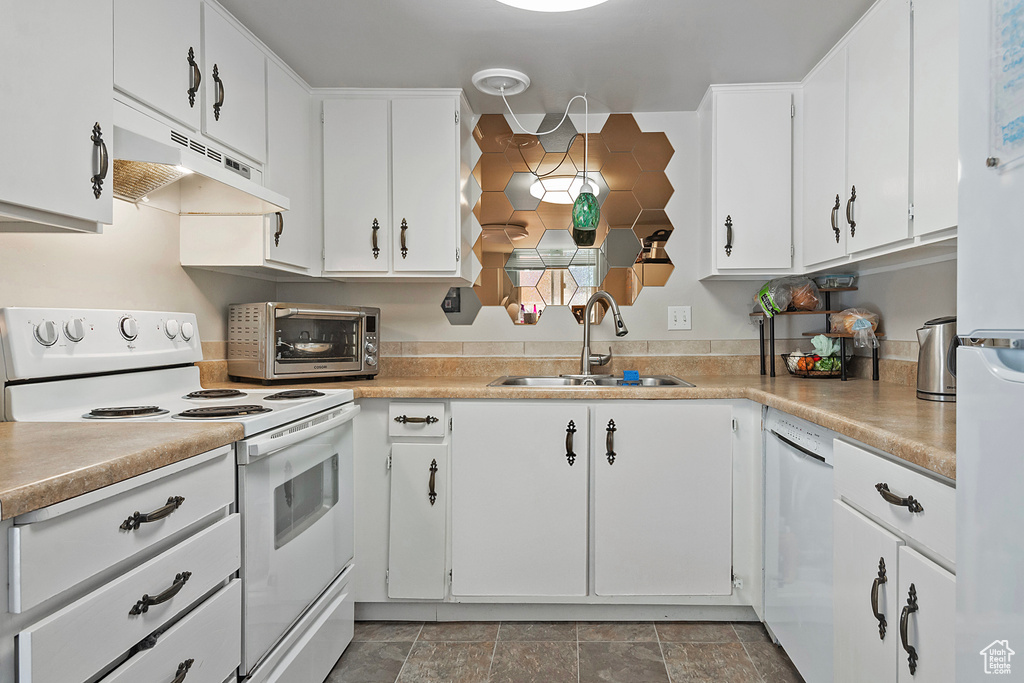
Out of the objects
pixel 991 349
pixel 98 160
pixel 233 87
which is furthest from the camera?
pixel 233 87

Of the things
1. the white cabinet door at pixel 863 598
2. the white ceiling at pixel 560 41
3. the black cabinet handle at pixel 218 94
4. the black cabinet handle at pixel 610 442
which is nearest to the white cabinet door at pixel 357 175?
the white ceiling at pixel 560 41

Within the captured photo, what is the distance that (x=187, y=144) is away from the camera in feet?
5.75

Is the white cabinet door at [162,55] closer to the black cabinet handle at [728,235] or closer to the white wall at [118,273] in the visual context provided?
the white wall at [118,273]

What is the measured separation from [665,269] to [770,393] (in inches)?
39.1

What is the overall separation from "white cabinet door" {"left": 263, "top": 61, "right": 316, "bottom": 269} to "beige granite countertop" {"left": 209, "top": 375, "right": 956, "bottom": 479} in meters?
0.56

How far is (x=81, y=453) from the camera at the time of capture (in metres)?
1.01

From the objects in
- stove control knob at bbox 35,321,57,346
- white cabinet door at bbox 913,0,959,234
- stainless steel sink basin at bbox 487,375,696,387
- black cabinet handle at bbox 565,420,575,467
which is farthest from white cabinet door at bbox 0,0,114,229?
white cabinet door at bbox 913,0,959,234

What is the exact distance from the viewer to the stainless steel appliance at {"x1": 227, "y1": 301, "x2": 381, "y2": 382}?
2230 mm

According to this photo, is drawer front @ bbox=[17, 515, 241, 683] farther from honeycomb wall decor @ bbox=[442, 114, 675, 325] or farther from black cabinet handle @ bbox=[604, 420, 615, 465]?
honeycomb wall decor @ bbox=[442, 114, 675, 325]

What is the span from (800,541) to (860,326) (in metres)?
1.03

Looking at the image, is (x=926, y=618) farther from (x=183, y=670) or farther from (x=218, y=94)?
(x=218, y=94)

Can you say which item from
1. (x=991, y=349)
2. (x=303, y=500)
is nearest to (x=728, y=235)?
(x=991, y=349)

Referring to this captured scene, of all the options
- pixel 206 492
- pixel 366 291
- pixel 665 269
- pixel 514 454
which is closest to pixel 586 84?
pixel 665 269

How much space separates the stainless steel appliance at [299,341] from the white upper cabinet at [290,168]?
0.70ft
